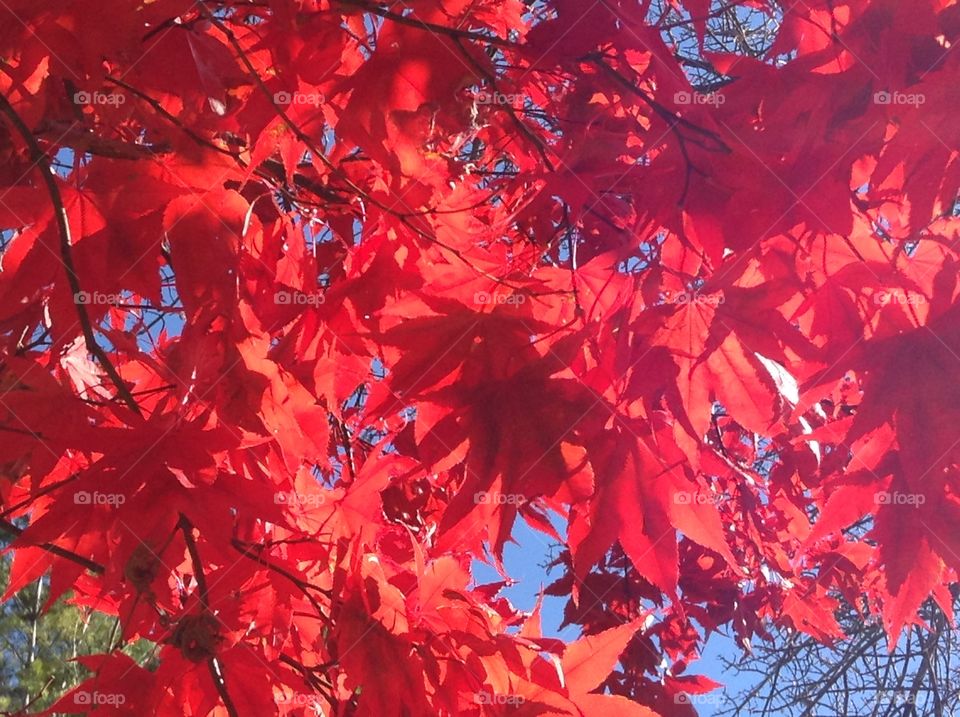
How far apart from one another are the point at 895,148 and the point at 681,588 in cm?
177

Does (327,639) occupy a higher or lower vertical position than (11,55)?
lower

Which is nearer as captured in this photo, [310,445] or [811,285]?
[811,285]

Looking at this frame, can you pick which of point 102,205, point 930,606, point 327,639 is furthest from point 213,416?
point 930,606

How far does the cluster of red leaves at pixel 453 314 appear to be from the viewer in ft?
2.92

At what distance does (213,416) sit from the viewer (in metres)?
0.99

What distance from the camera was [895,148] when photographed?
33.7 inches

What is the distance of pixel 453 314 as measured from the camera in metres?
0.92

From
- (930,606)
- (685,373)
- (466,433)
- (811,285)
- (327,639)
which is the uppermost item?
(930,606)

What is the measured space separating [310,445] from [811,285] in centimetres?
63

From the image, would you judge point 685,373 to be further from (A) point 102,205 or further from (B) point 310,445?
(A) point 102,205

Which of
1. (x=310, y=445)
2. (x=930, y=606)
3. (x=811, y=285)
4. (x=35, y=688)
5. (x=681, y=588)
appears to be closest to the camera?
(x=811, y=285)

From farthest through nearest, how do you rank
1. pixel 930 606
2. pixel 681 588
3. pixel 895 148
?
pixel 930 606 < pixel 681 588 < pixel 895 148

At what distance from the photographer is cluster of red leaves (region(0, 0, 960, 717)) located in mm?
890

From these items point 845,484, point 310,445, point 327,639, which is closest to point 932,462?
point 845,484
